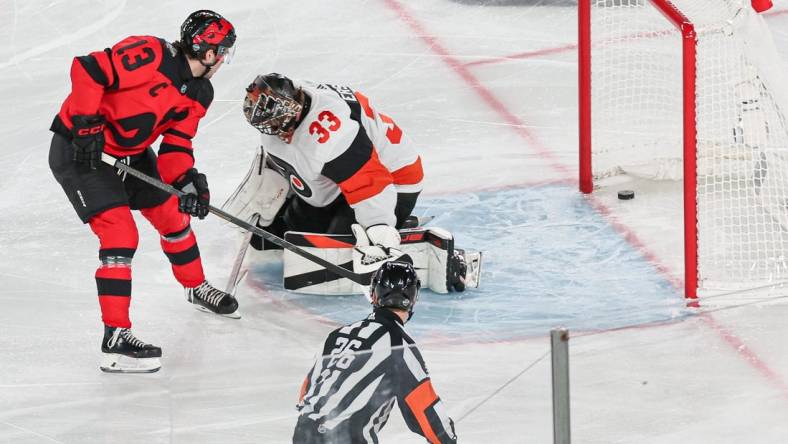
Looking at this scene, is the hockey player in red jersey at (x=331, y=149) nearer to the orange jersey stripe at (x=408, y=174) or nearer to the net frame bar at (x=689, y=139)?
the orange jersey stripe at (x=408, y=174)

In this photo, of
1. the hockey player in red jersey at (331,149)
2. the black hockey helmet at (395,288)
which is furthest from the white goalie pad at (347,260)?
the black hockey helmet at (395,288)

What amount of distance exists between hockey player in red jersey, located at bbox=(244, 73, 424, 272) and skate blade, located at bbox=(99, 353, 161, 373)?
750 mm

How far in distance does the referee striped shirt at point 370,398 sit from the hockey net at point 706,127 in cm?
188

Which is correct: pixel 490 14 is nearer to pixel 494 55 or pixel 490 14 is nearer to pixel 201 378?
pixel 494 55

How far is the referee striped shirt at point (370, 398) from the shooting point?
293cm

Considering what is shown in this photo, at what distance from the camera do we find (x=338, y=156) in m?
4.55

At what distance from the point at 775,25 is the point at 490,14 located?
140cm

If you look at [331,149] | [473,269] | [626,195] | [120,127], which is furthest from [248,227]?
[626,195]

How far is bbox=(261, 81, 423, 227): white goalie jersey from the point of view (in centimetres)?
456

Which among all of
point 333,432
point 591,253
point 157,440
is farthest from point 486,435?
point 591,253

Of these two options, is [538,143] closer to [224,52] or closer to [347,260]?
[347,260]

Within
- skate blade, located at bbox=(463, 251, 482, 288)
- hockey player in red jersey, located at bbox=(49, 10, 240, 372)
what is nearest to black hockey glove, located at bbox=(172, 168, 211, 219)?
hockey player in red jersey, located at bbox=(49, 10, 240, 372)

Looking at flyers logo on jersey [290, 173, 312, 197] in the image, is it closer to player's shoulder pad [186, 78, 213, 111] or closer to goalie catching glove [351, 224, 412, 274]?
goalie catching glove [351, 224, 412, 274]

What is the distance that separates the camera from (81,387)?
413 cm
